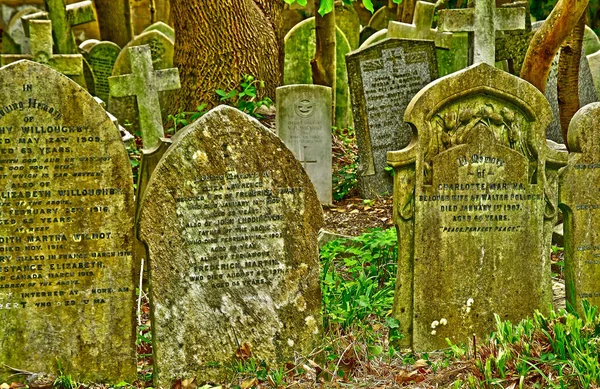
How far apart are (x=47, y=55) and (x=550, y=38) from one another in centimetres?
662

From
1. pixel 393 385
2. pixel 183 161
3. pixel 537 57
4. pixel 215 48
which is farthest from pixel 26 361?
pixel 215 48

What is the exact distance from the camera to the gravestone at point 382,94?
9641mm

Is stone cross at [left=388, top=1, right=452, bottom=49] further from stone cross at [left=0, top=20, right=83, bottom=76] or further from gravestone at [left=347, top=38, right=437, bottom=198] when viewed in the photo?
stone cross at [left=0, top=20, right=83, bottom=76]

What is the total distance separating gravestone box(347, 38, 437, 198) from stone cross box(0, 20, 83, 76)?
3820mm

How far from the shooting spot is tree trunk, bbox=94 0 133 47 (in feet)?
58.2

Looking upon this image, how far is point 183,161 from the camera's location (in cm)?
505

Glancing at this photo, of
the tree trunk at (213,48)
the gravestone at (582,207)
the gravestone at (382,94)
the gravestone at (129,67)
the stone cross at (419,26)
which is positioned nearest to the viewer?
the gravestone at (582,207)

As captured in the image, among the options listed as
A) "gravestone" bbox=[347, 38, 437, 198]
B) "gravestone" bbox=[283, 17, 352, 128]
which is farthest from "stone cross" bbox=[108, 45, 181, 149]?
"gravestone" bbox=[283, 17, 352, 128]

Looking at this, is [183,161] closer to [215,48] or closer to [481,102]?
[481,102]

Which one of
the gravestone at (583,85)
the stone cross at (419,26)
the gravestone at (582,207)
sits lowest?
the gravestone at (582,207)

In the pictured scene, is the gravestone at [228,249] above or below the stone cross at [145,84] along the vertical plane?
below

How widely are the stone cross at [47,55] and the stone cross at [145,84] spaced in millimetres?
2683

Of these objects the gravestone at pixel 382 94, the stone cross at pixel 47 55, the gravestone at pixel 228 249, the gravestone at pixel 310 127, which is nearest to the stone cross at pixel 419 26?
the gravestone at pixel 382 94

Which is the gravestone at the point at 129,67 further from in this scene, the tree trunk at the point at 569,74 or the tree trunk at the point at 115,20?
the tree trunk at the point at 569,74
